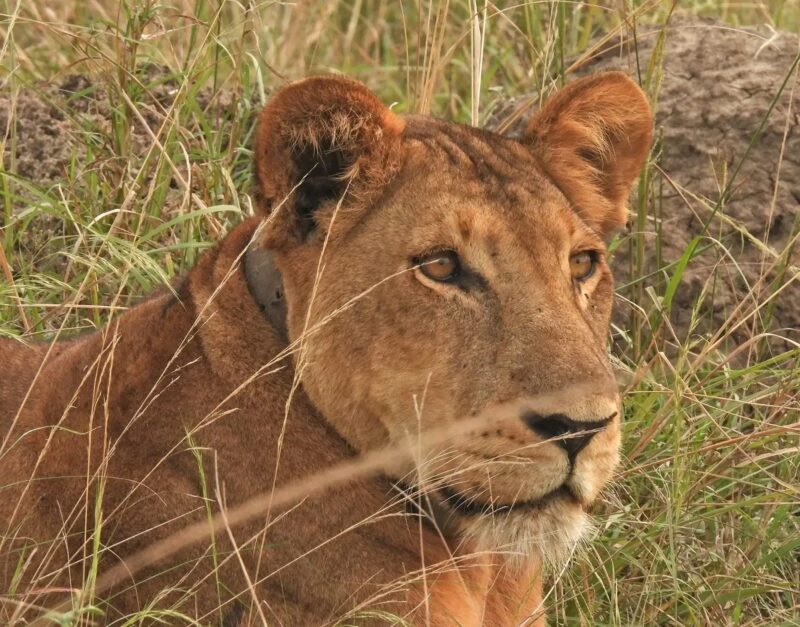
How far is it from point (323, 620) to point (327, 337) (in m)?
0.63

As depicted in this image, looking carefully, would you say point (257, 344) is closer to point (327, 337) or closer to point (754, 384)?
point (327, 337)

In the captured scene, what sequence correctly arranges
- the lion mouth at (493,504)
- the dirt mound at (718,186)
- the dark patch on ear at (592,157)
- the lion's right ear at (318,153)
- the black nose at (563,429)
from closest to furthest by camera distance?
the black nose at (563,429)
the lion mouth at (493,504)
the lion's right ear at (318,153)
the dark patch on ear at (592,157)
the dirt mound at (718,186)

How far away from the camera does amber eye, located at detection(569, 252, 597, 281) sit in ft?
11.6

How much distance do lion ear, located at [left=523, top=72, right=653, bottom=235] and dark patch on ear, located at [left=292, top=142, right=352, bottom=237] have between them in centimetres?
61

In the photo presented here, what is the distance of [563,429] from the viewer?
302 centimetres

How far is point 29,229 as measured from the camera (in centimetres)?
526

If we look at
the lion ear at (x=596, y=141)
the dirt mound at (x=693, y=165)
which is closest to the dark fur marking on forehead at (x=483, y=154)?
the lion ear at (x=596, y=141)

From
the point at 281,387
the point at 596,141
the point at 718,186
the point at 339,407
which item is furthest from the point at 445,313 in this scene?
the point at 718,186

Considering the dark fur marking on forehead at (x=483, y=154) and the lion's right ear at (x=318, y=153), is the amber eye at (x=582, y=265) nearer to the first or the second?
the dark fur marking on forehead at (x=483, y=154)

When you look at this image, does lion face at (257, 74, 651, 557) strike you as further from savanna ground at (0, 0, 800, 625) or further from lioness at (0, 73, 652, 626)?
savanna ground at (0, 0, 800, 625)

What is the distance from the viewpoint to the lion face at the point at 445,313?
311 centimetres

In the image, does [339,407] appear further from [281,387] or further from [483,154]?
[483,154]

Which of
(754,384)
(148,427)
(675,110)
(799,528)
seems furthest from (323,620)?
(675,110)

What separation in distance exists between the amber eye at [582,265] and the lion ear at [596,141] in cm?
22
